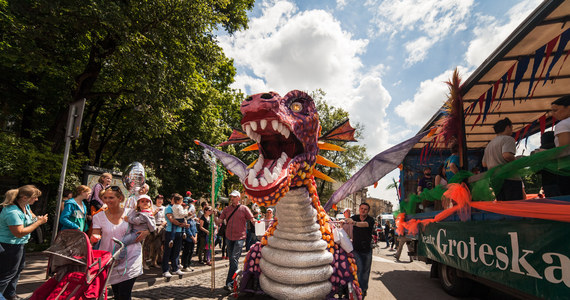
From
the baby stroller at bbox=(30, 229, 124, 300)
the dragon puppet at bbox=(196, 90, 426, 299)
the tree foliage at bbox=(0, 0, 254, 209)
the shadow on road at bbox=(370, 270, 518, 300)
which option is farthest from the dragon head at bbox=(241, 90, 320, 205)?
the tree foliage at bbox=(0, 0, 254, 209)

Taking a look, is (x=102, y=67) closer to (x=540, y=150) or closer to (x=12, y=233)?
(x=12, y=233)

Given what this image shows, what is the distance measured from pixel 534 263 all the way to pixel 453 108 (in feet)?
6.80

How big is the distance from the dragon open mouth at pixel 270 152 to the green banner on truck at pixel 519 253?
2307 mm

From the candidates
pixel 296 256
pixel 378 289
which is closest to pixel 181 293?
pixel 296 256

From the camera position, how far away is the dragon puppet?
192 centimetres

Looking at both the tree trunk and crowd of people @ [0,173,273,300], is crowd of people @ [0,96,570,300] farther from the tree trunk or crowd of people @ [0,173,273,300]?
the tree trunk

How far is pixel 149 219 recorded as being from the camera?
3270 millimetres

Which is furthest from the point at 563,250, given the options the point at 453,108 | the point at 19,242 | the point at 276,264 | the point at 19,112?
the point at 19,112

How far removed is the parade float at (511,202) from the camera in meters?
2.29

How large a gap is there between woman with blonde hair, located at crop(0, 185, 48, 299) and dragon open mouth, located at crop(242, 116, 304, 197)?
11.0ft

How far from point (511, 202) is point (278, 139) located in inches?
94.9

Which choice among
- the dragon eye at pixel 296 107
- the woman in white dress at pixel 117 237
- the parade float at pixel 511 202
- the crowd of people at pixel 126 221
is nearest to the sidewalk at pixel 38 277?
the crowd of people at pixel 126 221

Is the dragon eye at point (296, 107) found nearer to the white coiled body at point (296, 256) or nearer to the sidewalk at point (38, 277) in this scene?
the white coiled body at point (296, 256)

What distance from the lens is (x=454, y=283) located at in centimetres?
488
